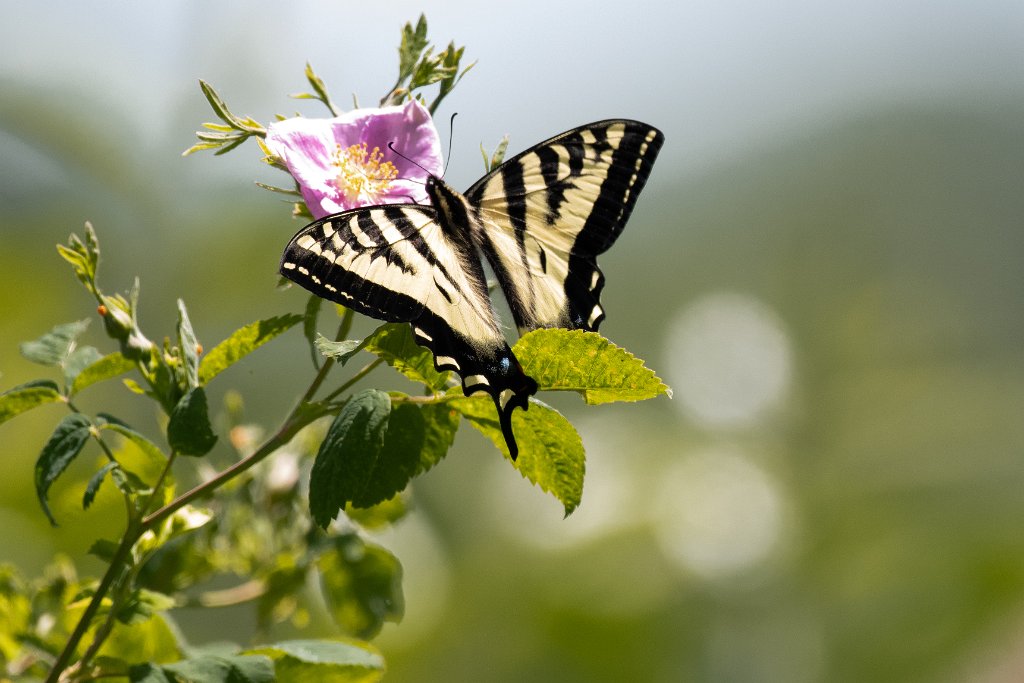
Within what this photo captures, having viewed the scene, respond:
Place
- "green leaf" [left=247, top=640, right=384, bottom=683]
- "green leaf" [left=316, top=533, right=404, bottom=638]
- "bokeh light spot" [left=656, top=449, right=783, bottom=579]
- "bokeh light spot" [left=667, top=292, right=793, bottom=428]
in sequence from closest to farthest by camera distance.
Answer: "green leaf" [left=247, top=640, right=384, bottom=683] < "green leaf" [left=316, top=533, right=404, bottom=638] < "bokeh light spot" [left=656, top=449, right=783, bottom=579] < "bokeh light spot" [left=667, top=292, right=793, bottom=428]

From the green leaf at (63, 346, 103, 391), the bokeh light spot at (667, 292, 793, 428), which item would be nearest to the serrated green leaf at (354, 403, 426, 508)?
the green leaf at (63, 346, 103, 391)

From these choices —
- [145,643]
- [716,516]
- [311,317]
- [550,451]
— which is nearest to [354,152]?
[311,317]

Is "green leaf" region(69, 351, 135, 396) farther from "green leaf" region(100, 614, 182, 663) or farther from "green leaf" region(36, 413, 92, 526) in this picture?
"green leaf" region(100, 614, 182, 663)

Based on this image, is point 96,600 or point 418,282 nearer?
point 96,600

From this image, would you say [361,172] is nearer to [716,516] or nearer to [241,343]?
[241,343]

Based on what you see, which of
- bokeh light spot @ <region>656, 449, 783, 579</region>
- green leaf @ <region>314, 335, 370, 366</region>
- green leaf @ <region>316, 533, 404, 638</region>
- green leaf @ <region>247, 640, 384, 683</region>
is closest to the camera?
green leaf @ <region>314, 335, 370, 366</region>

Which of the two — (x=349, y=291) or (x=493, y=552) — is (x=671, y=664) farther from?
(x=349, y=291)

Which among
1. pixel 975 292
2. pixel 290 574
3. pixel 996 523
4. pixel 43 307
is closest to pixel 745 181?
pixel 975 292
